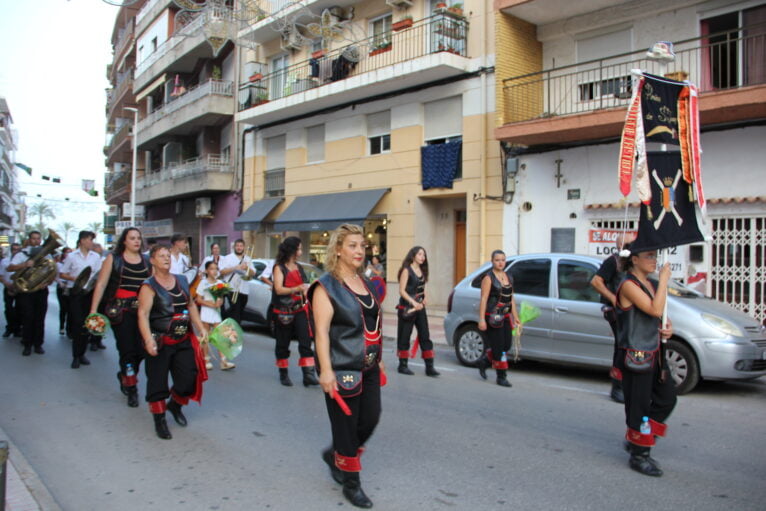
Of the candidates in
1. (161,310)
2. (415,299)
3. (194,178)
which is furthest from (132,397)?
(194,178)

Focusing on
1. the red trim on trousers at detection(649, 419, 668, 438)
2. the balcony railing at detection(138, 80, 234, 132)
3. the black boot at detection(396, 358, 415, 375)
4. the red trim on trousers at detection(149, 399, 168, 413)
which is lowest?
the black boot at detection(396, 358, 415, 375)

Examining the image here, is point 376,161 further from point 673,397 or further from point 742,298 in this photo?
point 673,397

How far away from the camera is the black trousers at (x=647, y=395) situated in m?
4.64

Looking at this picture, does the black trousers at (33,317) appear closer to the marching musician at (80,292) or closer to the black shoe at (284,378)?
the marching musician at (80,292)

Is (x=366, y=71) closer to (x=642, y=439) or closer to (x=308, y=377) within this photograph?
(x=308, y=377)

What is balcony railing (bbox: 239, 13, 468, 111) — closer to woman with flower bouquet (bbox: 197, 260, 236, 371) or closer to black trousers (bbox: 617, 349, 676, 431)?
woman with flower bouquet (bbox: 197, 260, 236, 371)

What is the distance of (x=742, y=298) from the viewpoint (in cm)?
1136

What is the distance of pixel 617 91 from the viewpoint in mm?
13484

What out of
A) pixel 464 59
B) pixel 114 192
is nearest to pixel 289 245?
pixel 464 59

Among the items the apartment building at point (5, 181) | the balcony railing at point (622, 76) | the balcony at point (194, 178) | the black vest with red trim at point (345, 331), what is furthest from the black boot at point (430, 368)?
the apartment building at point (5, 181)

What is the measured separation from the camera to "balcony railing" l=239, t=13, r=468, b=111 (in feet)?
51.7

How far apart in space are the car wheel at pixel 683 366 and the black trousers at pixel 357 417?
4.59 metres

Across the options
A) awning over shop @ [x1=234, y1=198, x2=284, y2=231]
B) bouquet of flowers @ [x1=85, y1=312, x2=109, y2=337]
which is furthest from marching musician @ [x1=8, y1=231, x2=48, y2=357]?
awning over shop @ [x1=234, y1=198, x2=284, y2=231]

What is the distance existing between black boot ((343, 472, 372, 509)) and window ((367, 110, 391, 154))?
14734 millimetres
